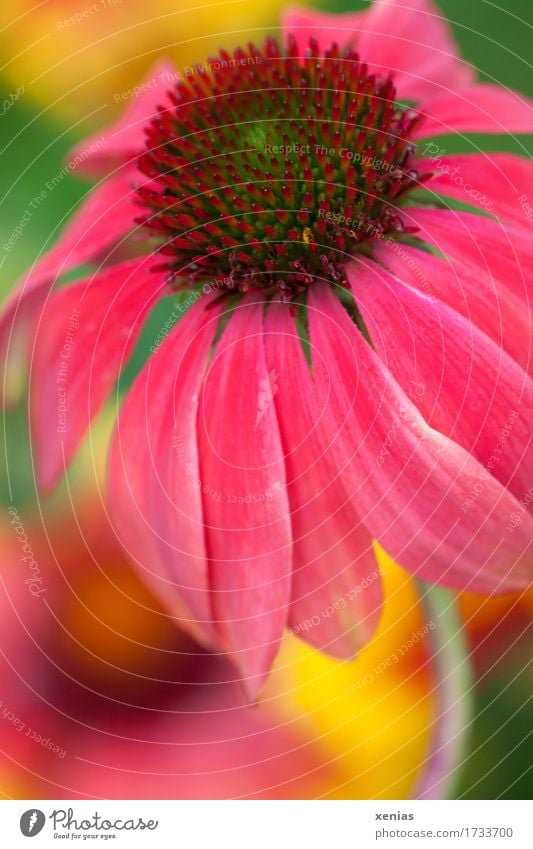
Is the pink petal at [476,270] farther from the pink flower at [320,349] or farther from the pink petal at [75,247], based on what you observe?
the pink petal at [75,247]

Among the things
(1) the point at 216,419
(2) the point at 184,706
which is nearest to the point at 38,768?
(2) the point at 184,706

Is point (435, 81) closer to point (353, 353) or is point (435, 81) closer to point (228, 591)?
point (353, 353)

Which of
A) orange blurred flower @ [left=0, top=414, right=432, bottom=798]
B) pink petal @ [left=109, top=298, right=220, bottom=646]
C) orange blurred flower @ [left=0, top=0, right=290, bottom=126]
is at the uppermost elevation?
orange blurred flower @ [left=0, top=0, right=290, bottom=126]

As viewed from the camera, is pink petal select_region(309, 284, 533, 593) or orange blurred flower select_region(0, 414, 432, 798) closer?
pink petal select_region(309, 284, 533, 593)

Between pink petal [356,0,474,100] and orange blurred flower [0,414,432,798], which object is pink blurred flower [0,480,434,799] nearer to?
orange blurred flower [0,414,432,798]

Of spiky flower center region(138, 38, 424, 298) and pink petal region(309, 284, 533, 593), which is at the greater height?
spiky flower center region(138, 38, 424, 298)

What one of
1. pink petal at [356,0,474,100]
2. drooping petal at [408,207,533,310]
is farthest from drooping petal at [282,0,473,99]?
drooping petal at [408,207,533,310]
